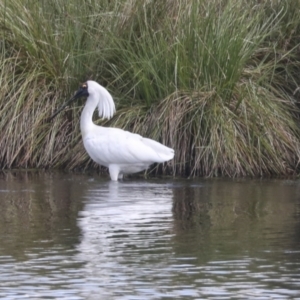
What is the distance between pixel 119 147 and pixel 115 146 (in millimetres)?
46

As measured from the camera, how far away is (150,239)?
802 cm

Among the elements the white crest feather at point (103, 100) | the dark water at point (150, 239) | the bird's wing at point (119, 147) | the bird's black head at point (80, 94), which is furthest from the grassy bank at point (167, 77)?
the dark water at point (150, 239)

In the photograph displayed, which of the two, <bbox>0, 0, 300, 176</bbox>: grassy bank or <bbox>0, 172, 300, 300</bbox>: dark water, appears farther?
<bbox>0, 0, 300, 176</bbox>: grassy bank

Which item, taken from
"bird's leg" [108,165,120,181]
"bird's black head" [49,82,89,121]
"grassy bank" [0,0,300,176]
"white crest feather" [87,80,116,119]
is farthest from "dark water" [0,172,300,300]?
"bird's black head" [49,82,89,121]

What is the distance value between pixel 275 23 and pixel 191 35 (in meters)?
1.61

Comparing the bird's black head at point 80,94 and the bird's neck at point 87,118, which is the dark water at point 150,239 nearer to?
the bird's neck at point 87,118

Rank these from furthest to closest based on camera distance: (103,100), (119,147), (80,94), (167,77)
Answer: (80,94) < (167,77) < (103,100) < (119,147)

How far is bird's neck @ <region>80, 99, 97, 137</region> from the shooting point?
12547 mm

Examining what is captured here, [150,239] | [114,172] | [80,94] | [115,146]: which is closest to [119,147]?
[115,146]

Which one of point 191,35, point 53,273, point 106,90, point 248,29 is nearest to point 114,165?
point 106,90

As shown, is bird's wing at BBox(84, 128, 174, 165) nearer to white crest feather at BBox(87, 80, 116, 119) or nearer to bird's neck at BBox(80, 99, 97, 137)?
bird's neck at BBox(80, 99, 97, 137)

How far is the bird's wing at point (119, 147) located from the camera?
1198 cm

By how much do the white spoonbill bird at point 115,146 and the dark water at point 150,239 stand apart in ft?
1.10

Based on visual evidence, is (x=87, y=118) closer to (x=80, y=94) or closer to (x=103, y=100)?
(x=103, y=100)
